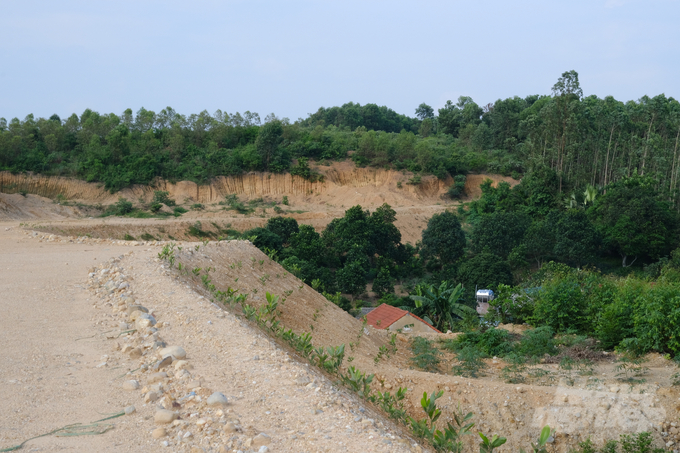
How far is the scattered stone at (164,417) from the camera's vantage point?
3.72m

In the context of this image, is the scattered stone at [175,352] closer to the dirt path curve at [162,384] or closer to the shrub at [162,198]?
the dirt path curve at [162,384]

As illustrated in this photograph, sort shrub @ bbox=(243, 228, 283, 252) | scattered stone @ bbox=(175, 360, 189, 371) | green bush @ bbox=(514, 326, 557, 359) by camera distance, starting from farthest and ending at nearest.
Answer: shrub @ bbox=(243, 228, 283, 252), green bush @ bbox=(514, 326, 557, 359), scattered stone @ bbox=(175, 360, 189, 371)

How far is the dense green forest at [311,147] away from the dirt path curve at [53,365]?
30695 millimetres

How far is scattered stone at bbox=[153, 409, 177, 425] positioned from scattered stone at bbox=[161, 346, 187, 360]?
38.3 inches

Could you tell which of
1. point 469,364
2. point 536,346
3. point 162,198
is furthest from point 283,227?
point 469,364

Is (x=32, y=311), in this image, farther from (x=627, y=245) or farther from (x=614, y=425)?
(x=627, y=245)

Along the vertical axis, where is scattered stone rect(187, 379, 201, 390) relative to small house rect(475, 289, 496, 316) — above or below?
above

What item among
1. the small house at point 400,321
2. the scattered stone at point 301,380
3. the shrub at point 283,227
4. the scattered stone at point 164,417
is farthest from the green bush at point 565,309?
the shrub at point 283,227

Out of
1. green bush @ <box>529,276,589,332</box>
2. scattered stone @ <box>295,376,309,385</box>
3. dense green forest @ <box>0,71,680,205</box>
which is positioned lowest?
green bush @ <box>529,276,589,332</box>

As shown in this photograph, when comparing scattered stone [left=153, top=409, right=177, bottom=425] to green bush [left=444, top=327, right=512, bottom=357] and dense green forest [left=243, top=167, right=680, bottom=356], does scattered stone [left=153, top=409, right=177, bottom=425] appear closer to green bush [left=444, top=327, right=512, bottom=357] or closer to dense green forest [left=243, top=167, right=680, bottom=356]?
green bush [left=444, top=327, right=512, bottom=357]

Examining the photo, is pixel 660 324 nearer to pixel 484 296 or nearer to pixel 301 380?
pixel 301 380

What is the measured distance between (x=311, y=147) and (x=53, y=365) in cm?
3851

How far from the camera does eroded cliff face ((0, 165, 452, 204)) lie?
113 ft

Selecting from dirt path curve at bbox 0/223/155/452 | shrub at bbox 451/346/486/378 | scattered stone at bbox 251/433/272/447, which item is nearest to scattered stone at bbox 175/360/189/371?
dirt path curve at bbox 0/223/155/452
